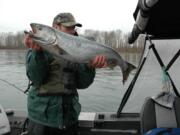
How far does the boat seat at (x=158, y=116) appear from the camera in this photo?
12.4ft

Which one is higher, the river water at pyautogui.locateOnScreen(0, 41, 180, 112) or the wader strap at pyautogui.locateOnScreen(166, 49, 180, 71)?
the wader strap at pyautogui.locateOnScreen(166, 49, 180, 71)

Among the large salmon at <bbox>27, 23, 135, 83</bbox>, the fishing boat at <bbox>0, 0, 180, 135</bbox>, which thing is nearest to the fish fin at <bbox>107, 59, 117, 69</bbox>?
the large salmon at <bbox>27, 23, 135, 83</bbox>

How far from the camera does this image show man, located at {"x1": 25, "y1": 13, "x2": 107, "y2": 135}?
360 cm

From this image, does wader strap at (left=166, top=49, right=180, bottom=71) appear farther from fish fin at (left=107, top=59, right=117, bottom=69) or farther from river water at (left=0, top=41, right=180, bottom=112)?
fish fin at (left=107, top=59, right=117, bottom=69)

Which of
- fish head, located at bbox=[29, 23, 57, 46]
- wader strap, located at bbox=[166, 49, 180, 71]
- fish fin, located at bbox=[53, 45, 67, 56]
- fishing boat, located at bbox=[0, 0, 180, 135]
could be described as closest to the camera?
fish head, located at bbox=[29, 23, 57, 46]

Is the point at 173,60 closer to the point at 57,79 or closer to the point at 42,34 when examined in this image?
the point at 57,79

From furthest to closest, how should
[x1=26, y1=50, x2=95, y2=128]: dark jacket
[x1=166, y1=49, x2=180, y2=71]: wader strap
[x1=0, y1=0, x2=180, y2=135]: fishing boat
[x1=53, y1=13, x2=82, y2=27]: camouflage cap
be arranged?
[x1=0, y1=0, x2=180, y2=135]: fishing boat → [x1=166, y1=49, x2=180, y2=71]: wader strap → [x1=53, y1=13, x2=82, y2=27]: camouflage cap → [x1=26, y1=50, x2=95, y2=128]: dark jacket

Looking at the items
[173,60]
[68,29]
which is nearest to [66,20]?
[68,29]

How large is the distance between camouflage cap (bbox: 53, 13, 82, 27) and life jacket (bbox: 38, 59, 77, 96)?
42cm

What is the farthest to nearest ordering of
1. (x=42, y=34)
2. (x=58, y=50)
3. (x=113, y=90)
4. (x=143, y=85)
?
(x=113, y=90) < (x=143, y=85) < (x=58, y=50) < (x=42, y=34)

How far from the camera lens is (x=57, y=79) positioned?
3684mm

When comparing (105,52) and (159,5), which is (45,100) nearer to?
(105,52)

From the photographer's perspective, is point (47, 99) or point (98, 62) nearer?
point (98, 62)

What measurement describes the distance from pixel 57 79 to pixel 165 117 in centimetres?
→ 130
